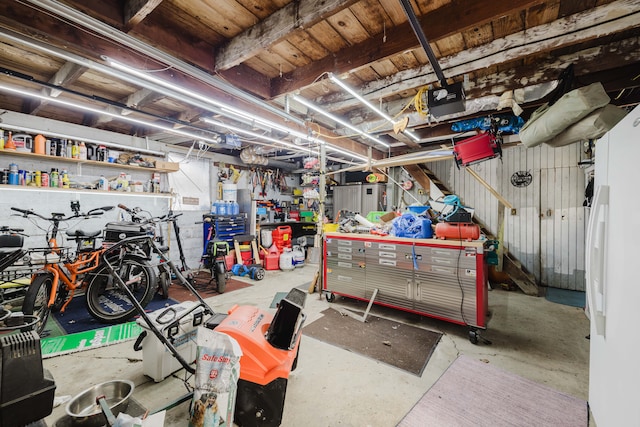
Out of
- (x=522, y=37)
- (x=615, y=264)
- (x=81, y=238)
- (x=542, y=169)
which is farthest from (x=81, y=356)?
(x=542, y=169)

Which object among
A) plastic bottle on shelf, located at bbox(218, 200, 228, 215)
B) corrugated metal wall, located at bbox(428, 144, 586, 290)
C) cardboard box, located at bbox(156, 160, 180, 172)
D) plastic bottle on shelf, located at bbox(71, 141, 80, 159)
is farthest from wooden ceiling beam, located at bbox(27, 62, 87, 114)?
corrugated metal wall, located at bbox(428, 144, 586, 290)

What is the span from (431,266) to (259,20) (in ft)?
11.0

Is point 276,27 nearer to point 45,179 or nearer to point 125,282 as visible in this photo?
point 125,282

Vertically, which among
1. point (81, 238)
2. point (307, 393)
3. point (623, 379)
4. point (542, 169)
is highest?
point (542, 169)

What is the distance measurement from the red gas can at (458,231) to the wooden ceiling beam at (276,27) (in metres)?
2.71

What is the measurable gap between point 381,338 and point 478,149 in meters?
3.03

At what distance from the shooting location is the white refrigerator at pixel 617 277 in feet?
3.55

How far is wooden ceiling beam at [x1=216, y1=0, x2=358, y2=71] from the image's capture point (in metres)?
1.90

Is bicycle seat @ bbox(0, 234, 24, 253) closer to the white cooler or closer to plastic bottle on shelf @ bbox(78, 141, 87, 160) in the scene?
the white cooler

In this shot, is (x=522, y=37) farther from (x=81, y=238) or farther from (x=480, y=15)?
(x=81, y=238)

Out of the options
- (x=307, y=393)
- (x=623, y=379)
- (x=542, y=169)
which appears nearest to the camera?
(x=623, y=379)

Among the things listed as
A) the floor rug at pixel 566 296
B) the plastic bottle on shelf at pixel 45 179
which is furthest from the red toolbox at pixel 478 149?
the plastic bottle on shelf at pixel 45 179

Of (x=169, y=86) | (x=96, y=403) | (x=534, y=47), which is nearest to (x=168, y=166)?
(x=169, y=86)

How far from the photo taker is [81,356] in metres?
2.67
